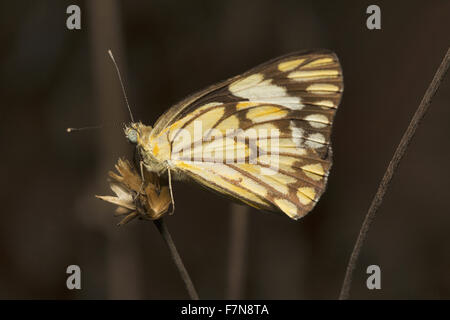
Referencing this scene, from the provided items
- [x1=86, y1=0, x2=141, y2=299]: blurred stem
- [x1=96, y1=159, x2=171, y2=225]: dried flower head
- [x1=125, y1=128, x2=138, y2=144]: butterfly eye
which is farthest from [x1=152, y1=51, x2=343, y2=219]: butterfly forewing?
[x1=86, y1=0, x2=141, y2=299]: blurred stem

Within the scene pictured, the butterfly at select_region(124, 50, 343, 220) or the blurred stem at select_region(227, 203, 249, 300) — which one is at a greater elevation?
the butterfly at select_region(124, 50, 343, 220)

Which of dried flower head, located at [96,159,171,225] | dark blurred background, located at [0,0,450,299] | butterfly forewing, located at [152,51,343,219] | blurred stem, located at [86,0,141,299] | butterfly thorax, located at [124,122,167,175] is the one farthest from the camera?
dark blurred background, located at [0,0,450,299]

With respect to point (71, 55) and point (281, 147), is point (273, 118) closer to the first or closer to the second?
point (281, 147)

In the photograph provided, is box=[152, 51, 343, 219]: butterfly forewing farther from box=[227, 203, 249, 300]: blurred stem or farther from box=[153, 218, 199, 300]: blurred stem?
box=[227, 203, 249, 300]: blurred stem

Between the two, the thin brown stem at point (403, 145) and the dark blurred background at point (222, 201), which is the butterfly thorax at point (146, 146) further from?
the dark blurred background at point (222, 201)

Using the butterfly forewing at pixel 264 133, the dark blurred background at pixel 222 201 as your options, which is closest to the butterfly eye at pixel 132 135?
the butterfly forewing at pixel 264 133

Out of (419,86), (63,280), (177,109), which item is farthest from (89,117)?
(419,86)
